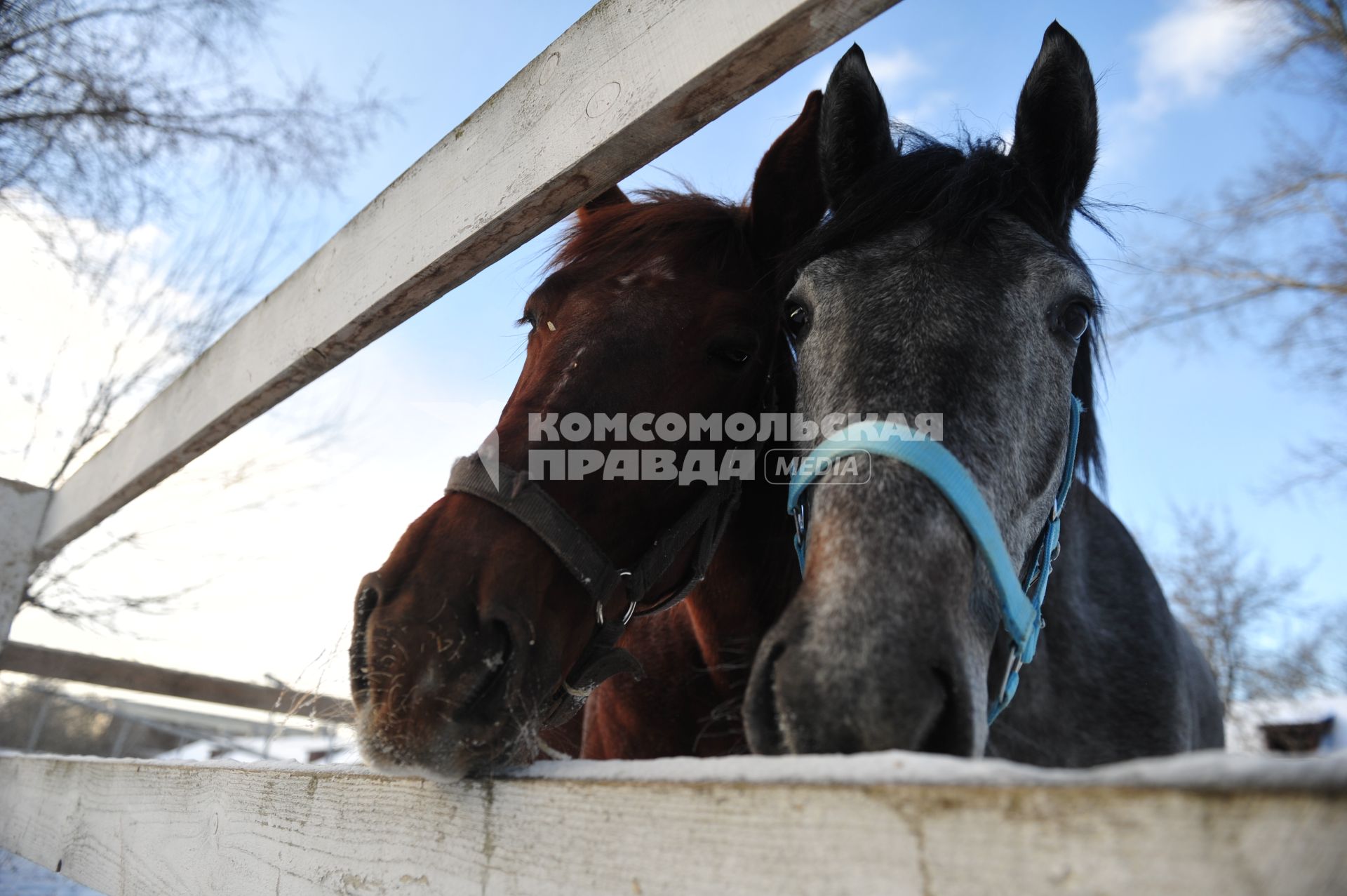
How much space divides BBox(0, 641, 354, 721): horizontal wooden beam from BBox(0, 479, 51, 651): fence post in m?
0.94

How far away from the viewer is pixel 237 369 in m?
2.36

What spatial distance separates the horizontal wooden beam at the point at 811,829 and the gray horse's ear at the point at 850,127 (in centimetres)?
159

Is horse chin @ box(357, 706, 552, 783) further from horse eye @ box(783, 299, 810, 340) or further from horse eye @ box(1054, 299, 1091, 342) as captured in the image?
horse eye @ box(1054, 299, 1091, 342)

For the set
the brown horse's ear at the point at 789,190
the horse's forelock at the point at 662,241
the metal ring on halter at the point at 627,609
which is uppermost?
the brown horse's ear at the point at 789,190

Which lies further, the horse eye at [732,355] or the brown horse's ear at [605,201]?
the brown horse's ear at [605,201]

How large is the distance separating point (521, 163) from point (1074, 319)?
3.92ft

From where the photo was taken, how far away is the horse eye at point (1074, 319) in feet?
5.39

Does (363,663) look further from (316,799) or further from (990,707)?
(990,707)

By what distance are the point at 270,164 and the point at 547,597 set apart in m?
4.38

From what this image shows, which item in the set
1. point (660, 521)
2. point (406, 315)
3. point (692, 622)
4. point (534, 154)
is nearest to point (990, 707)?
point (660, 521)

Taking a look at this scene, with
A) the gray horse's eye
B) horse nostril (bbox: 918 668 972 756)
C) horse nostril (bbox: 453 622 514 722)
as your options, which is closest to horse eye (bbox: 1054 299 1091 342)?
the gray horse's eye

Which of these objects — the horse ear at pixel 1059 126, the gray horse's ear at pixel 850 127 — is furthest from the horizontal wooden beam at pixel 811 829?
the horse ear at pixel 1059 126

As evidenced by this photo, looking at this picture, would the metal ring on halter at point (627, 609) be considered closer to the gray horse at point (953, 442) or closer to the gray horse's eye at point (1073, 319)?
the gray horse at point (953, 442)

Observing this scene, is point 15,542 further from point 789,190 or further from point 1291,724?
point 1291,724
